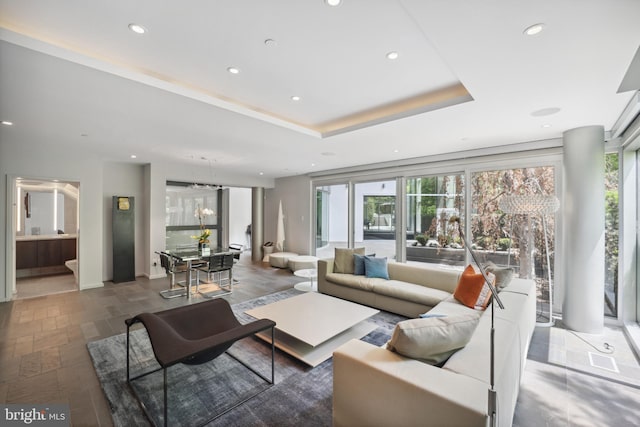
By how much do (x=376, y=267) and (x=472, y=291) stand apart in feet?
5.08

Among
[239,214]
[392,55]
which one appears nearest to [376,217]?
[392,55]

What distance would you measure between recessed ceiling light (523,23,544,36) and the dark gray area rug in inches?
115

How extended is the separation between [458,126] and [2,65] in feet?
14.8

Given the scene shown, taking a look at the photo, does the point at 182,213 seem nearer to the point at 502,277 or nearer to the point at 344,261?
the point at 344,261

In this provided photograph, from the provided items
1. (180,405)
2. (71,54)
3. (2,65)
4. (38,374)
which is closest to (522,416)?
(180,405)

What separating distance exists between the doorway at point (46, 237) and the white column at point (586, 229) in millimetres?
8181

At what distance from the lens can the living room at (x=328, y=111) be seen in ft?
5.80

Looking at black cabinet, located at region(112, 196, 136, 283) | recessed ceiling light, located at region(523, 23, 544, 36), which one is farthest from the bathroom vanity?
recessed ceiling light, located at region(523, 23, 544, 36)

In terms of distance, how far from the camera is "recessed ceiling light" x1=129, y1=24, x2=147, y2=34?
1.87m

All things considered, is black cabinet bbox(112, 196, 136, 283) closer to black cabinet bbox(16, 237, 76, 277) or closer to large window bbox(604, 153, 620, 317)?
black cabinet bbox(16, 237, 76, 277)

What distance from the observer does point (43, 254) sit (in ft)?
19.9

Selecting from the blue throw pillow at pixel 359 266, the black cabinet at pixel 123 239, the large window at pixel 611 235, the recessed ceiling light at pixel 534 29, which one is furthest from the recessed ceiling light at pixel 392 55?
the black cabinet at pixel 123 239

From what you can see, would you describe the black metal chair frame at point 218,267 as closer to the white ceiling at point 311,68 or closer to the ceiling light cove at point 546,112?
the white ceiling at point 311,68

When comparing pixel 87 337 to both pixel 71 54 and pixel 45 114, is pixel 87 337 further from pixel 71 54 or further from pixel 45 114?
pixel 71 54
